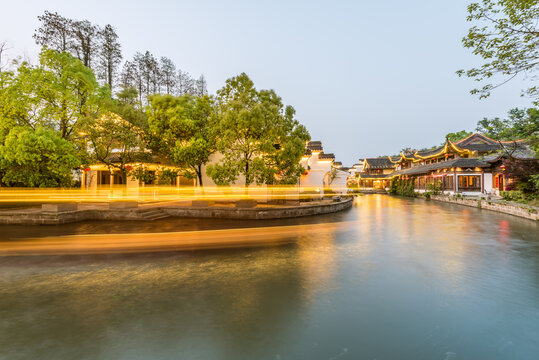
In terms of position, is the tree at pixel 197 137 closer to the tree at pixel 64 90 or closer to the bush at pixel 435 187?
the tree at pixel 64 90

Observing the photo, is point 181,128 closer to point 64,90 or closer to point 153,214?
point 153,214

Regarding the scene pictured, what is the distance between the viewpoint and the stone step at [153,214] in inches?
518

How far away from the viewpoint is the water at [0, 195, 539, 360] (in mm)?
3102

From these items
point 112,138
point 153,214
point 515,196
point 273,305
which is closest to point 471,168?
point 515,196

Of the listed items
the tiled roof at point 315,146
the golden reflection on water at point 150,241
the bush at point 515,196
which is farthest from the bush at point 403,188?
the golden reflection on water at point 150,241

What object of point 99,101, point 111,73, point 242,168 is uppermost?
point 111,73

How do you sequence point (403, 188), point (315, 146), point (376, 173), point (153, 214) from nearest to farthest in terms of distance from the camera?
point (153, 214) → point (315, 146) → point (403, 188) → point (376, 173)

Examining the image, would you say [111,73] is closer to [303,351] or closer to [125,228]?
[125,228]

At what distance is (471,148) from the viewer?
31844mm

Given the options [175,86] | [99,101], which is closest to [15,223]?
[99,101]

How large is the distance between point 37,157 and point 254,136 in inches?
439

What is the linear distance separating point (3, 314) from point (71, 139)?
14605 millimetres

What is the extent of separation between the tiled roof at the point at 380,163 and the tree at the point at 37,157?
61075mm

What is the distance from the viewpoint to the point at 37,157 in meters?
12.7
